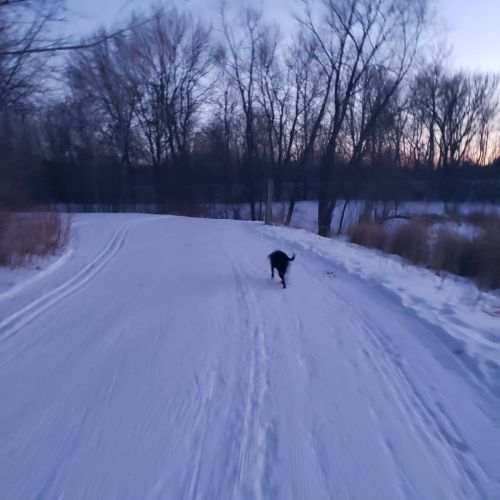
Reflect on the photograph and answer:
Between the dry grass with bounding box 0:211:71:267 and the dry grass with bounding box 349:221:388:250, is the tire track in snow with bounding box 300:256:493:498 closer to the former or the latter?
the dry grass with bounding box 0:211:71:267

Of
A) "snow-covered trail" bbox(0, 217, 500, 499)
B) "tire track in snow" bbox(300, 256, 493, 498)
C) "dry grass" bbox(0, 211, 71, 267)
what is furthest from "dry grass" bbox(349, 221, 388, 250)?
"dry grass" bbox(0, 211, 71, 267)

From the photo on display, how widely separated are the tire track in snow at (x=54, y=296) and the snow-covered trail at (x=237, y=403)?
0.18ft

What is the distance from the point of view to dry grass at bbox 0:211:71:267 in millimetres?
8062

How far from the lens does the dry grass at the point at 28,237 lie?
806 centimetres

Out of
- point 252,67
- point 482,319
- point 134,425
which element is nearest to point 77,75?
point 134,425

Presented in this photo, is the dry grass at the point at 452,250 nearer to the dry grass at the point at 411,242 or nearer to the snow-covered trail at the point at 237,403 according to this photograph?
the dry grass at the point at 411,242

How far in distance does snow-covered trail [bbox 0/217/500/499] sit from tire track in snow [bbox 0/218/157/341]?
55 mm

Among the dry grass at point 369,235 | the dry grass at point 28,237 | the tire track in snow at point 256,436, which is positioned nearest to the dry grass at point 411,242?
the dry grass at point 369,235

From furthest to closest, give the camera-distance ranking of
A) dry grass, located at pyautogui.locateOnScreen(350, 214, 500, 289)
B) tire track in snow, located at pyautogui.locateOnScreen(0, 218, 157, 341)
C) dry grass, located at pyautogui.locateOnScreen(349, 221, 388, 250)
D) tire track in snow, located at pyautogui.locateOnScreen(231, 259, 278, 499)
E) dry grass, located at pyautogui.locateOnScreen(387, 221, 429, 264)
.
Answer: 1. dry grass, located at pyautogui.locateOnScreen(349, 221, 388, 250)
2. dry grass, located at pyautogui.locateOnScreen(387, 221, 429, 264)
3. dry grass, located at pyautogui.locateOnScreen(350, 214, 500, 289)
4. tire track in snow, located at pyautogui.locateOnScreen(0, 218, 157, 341)
5. tire track in snow, located at pyautogui.locateOnScreen(231, 259, 278, 499)

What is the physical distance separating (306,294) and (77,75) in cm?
547

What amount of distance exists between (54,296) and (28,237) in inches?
111

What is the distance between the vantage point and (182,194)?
37.3m

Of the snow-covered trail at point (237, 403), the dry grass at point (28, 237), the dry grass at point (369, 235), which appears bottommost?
the dry grass at point (369, 235)

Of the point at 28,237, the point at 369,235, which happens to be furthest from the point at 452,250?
the point at 28,237
